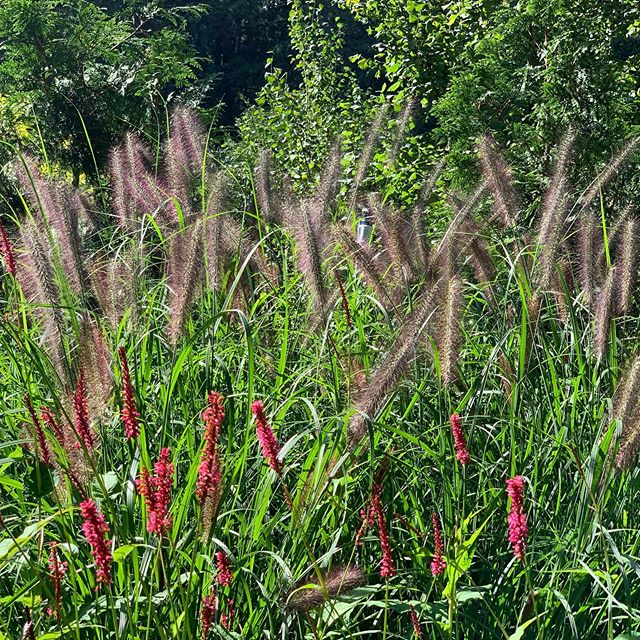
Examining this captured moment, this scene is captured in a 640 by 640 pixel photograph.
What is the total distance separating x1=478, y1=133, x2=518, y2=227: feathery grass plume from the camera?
3568 millimetres

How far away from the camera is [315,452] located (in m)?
2.46

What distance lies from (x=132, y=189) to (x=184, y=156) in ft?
0.92

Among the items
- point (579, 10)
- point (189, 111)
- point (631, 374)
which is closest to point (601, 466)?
point (631, 374)

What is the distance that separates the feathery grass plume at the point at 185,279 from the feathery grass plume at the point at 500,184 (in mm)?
1181

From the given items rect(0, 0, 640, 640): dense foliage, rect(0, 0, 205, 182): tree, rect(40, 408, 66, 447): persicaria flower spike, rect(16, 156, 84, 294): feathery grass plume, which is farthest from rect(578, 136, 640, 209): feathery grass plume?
rect(0, 0, 205, 182): tree

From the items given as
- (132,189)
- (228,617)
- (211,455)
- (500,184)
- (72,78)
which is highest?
(72,78)

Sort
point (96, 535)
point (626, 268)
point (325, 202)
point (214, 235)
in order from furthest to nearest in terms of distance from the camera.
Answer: point (325, 202) → point (626, 268) → point (214, 235) → point (96, 535)

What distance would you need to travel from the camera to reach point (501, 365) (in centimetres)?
303

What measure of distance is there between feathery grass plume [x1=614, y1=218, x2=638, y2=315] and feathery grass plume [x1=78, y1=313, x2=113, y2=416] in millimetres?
1643

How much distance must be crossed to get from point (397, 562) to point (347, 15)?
26.5 metres

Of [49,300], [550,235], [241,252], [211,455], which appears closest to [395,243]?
[550,235]

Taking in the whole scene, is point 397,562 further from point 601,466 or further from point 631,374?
point 631,374

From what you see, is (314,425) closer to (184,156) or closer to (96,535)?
(96,535)

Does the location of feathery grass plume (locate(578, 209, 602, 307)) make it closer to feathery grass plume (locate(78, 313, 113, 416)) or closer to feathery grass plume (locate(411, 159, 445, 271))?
feathery grass plume (locate(411, 159, 445, 271))
